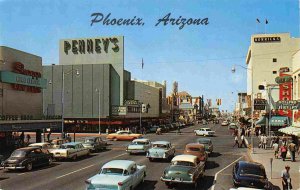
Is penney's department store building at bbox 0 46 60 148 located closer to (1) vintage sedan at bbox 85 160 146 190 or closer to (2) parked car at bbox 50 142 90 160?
(2) parked car at bbox 50 142 90 160

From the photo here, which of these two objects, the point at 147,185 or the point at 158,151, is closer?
the point at 147,185

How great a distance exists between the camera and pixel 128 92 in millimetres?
87812

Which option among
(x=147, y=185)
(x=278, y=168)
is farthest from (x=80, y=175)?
(x=278, y=168)

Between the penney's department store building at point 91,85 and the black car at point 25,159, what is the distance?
171 ft

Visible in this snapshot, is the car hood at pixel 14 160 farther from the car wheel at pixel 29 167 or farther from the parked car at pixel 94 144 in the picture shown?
the parked car at pixel 94 144

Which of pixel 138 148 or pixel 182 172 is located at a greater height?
pixel 182 172

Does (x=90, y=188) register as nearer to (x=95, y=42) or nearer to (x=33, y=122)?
(x=33, y=122)

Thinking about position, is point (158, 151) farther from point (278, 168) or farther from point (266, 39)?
point (266, 39)

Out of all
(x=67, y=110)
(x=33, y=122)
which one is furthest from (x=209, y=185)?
(x=67, y=110)

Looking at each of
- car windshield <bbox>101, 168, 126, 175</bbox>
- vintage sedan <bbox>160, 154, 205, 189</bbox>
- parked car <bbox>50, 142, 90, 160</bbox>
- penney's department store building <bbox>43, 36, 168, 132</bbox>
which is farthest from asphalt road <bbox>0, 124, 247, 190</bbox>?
penney's department store building <bbox>43, 36, 168, 132</bbox>

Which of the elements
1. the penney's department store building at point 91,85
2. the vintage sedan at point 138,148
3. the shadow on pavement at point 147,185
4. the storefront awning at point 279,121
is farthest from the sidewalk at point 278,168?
the penney's department store building at point 91,85

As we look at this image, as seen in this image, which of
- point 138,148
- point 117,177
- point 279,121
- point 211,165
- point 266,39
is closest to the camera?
point 117,177

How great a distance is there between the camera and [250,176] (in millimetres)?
18453

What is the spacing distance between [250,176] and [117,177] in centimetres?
682
